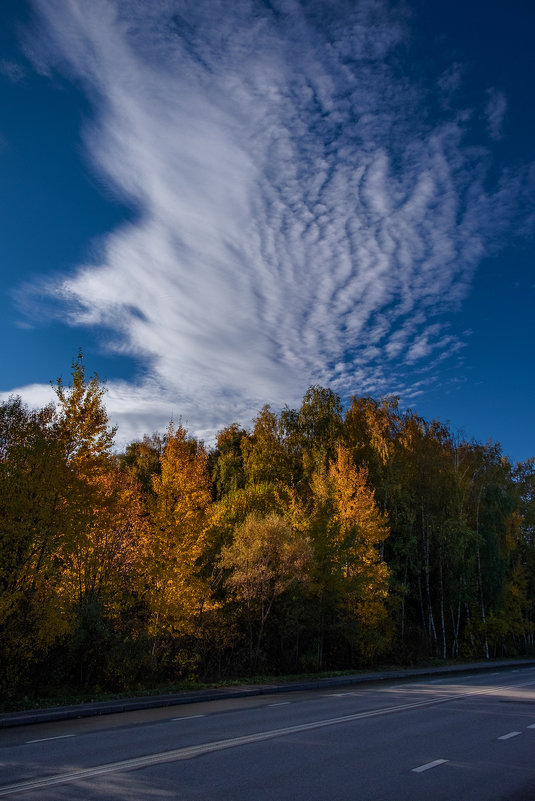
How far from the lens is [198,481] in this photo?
20.6m

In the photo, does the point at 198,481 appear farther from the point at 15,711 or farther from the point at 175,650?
the point at 15,711

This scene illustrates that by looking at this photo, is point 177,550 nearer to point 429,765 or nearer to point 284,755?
point 284,755

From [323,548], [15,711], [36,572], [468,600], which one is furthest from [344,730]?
[468,600]

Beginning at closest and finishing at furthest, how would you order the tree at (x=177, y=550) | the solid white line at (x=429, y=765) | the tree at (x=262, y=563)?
1. the solid white line at (x=429, y=765)
2. the tree at (x=177, y=550)
3. the tree at (x=262, y=563)

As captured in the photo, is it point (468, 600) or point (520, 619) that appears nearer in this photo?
point (468, 600)

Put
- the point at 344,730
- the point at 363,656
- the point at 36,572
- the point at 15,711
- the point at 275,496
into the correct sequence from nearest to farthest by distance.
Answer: the point at 344,730 → the point at 15,711 → the point at 36,572 → the point at 363,656 → the point at 275,496

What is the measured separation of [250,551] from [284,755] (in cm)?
1391

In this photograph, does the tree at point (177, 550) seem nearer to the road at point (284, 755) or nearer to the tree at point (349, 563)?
the tree at point (349, 563)

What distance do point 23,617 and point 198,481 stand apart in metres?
7.89

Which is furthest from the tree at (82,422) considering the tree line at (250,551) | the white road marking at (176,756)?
the white road marking at (176,756)

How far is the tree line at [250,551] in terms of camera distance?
1466 cm

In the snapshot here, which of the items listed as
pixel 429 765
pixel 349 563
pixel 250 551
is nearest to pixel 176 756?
pixel 429 765

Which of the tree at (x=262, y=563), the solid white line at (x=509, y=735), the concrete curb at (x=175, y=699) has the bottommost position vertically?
the concrete curb at (x=175, y=699)

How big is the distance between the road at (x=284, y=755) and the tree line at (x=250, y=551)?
5215 mm
